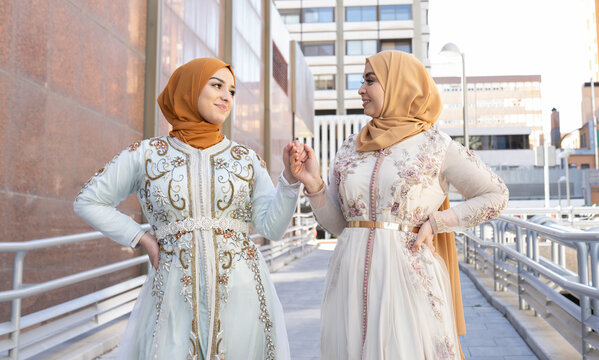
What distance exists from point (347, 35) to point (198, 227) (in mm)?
42562

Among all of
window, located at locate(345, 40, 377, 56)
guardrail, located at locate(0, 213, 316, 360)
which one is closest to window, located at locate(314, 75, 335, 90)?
window, located at locate(345, 40, 377, 56)

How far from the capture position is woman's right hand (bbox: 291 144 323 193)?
2.20m

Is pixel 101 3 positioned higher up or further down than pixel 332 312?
higher up

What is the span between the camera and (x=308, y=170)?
7.50ft

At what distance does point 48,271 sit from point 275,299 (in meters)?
3.29

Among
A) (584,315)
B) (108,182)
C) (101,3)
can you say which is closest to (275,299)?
(108,182)

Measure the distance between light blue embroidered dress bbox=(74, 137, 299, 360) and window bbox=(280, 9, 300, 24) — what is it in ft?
142

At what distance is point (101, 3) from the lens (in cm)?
572

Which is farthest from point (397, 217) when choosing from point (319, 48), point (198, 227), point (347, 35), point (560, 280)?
point (319, 48)

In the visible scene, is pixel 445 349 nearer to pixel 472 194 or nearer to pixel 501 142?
pixel 472 194

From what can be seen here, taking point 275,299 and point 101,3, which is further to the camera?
point 101,3

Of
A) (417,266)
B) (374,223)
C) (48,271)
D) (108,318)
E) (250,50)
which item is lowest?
(108,318)

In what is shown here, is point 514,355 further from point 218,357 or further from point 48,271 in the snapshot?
point 48,271

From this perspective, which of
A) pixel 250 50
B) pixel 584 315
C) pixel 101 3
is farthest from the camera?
pixel 250 50
